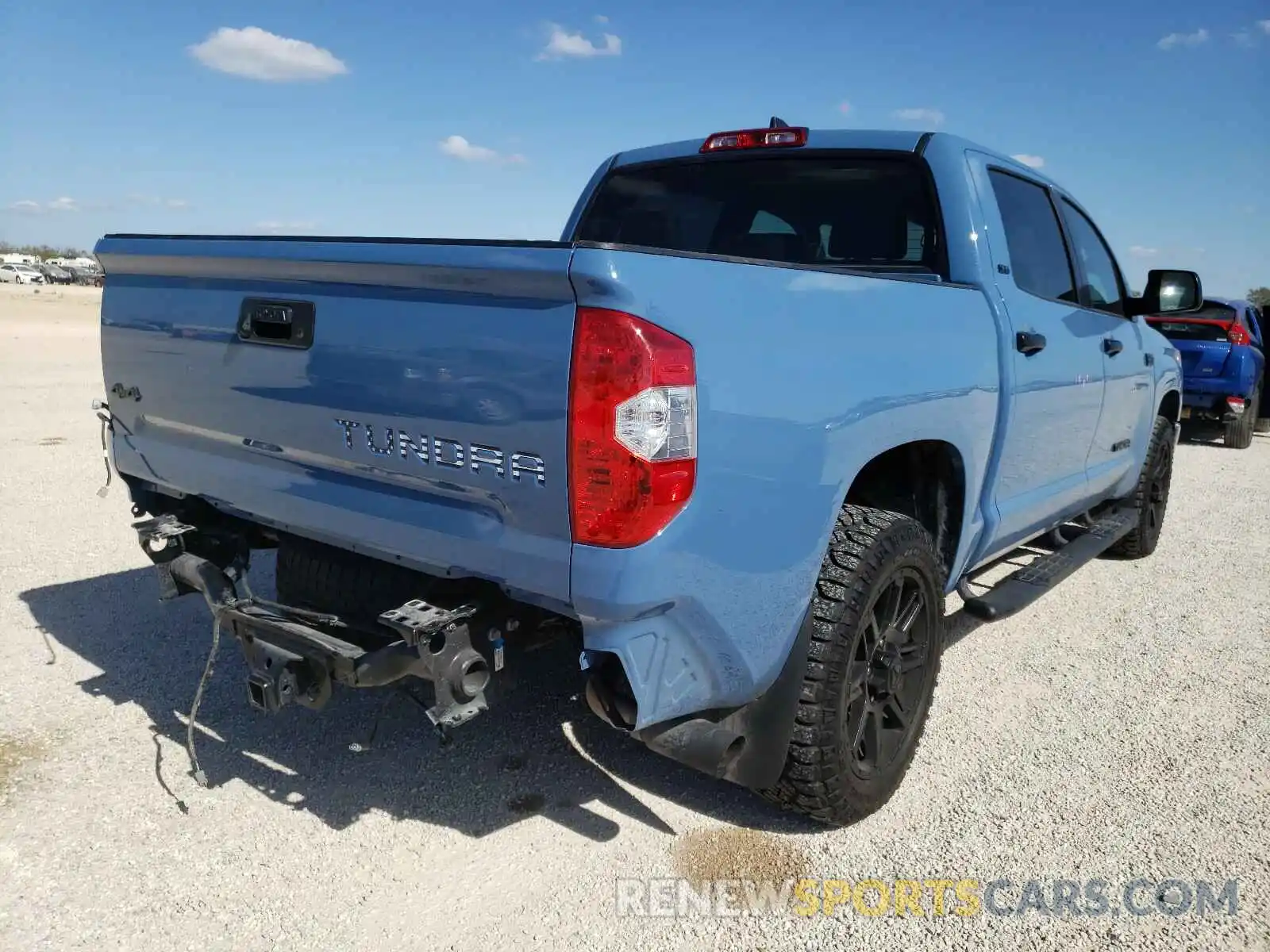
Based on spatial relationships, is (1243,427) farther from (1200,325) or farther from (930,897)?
(930,897)

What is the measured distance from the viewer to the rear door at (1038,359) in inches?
138

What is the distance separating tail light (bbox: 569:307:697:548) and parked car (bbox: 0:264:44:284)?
299 feet

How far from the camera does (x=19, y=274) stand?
79875 mm

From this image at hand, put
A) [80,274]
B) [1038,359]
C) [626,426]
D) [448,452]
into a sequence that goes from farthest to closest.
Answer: [80,274] < [1038,359] < [448,452] < [626,426]

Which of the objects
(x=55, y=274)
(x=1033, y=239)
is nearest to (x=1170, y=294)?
(x=1033, y=239)

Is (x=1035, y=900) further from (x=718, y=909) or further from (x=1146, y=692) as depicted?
(x=1146, y=692)

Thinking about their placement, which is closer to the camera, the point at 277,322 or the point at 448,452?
the point at 448,452

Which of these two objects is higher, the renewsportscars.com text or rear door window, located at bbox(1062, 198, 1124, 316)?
rear door window, located at bbox(1062, 198, 1124, 316)

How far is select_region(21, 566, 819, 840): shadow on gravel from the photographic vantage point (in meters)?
2.91

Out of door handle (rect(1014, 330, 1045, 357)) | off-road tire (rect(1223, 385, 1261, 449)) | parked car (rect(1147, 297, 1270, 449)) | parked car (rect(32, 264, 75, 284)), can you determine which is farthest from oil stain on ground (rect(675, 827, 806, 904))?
parked car (rect(32, 264, 75, 284))

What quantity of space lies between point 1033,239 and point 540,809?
3.00m

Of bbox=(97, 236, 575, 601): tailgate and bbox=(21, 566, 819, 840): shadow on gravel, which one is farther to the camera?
bbox=(21, 566, 819, 840): shadow on gravel

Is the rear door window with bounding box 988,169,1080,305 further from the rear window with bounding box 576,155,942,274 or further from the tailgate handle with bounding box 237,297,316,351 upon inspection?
the tailgate handle with bounding box 237,297,316,351

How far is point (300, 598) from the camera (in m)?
3.08
